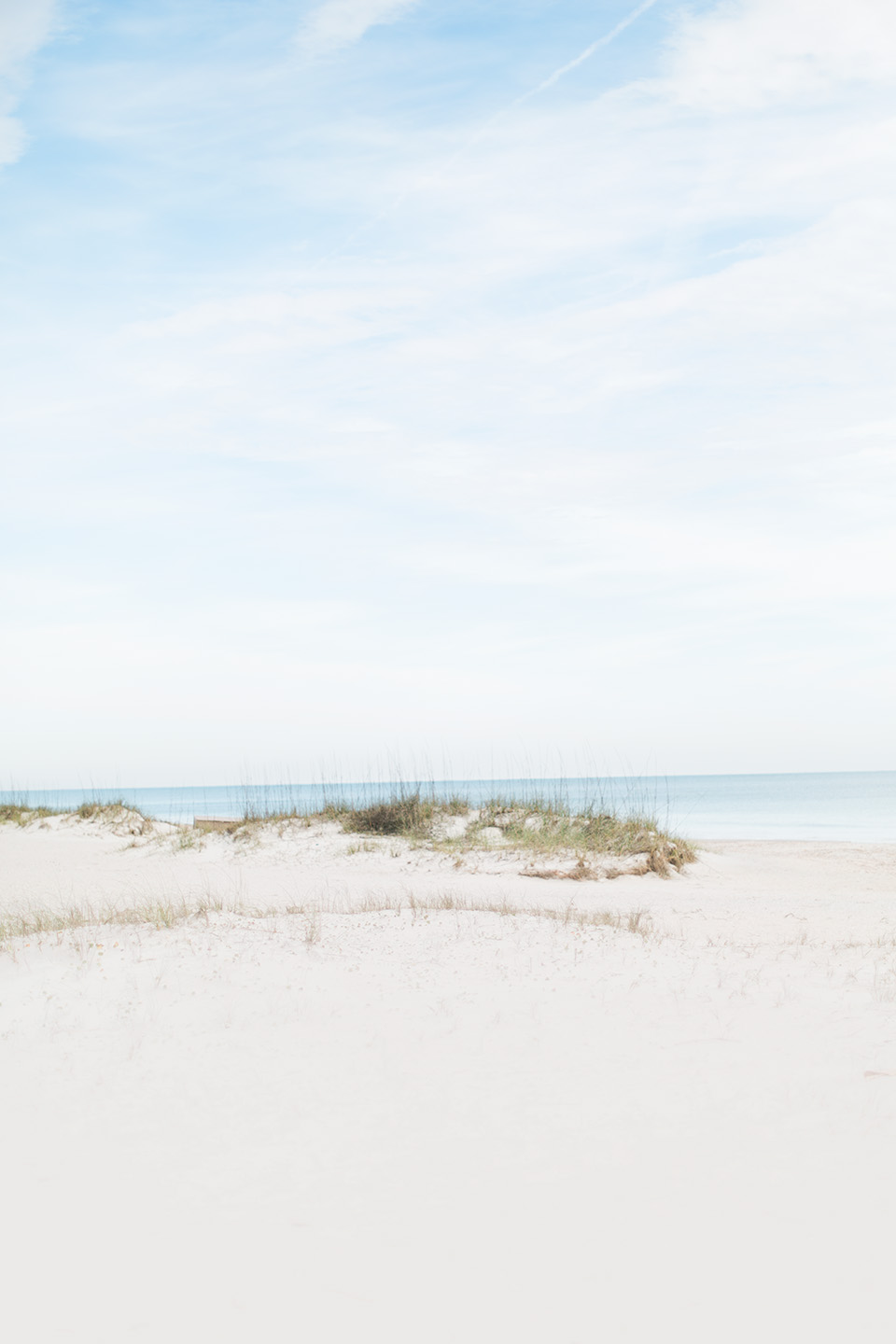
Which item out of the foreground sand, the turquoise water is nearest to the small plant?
the turquoise water

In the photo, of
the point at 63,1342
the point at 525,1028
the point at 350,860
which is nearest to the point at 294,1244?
the point at 63,1342

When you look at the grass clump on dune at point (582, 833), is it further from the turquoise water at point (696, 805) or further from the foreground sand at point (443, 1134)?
the foreground sand at point (443, 1134)

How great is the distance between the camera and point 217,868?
11.6 meters

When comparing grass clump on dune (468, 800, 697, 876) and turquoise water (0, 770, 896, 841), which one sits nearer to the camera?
grass clump on dune (468, 800, 697, 876)

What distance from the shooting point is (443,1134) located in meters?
3.20

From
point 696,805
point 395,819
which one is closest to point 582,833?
point 395,819

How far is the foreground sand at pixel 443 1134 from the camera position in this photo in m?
2.39

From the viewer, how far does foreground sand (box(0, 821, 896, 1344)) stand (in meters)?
2.39

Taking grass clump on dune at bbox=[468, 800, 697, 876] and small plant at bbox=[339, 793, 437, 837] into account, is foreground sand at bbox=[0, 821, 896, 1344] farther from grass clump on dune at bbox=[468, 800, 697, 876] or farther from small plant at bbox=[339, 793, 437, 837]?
small plant at bbox=[339, 793, 437, 837]

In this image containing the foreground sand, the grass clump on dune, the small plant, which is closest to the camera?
the foreground sand

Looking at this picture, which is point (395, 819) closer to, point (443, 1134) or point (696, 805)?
point (443, 1134)

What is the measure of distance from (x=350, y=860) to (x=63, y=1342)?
955 cm

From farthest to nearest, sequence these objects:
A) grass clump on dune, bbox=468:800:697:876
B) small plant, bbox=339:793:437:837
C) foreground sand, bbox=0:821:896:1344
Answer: small plant, bbox=339:793:437:837
grass clump on dune, bbox=468:800:697:876
foreground sand, bbox=0:821:896:1344

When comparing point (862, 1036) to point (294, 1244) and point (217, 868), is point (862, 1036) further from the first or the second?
point (217, 868)
